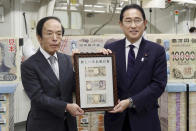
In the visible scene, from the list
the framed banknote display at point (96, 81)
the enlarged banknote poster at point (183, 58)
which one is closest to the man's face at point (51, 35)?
the framed banknote display at point (96, 81)

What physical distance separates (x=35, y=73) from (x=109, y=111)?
0.47 m

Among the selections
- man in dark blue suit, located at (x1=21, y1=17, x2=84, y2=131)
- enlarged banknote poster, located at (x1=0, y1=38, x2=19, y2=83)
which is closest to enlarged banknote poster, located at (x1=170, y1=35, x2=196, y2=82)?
man in dark blue suit, located at (x1=21, y1=17, x2=84, y2=131)

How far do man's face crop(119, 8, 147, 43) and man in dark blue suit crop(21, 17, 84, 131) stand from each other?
38 cm

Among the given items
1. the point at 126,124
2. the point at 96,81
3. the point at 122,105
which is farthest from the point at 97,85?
the point at 126,124

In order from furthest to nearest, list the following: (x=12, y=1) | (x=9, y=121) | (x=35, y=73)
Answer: (x=12, y=1) < (x=9, y=121) < (x=35, y=73)

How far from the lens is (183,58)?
2.06m

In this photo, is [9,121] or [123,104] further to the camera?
[9,121]

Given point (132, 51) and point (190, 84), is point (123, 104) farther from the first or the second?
point (190, 84)

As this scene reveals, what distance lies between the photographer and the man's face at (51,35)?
1286mm

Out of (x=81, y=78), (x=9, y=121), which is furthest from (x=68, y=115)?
(x=9, y=121)

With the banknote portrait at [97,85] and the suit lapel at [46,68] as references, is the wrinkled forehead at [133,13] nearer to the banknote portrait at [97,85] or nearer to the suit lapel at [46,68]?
the banknote portrait at [97,85]

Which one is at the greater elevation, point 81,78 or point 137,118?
point 81,78

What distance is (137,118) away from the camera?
1.36 metres

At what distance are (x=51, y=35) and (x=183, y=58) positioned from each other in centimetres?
127
